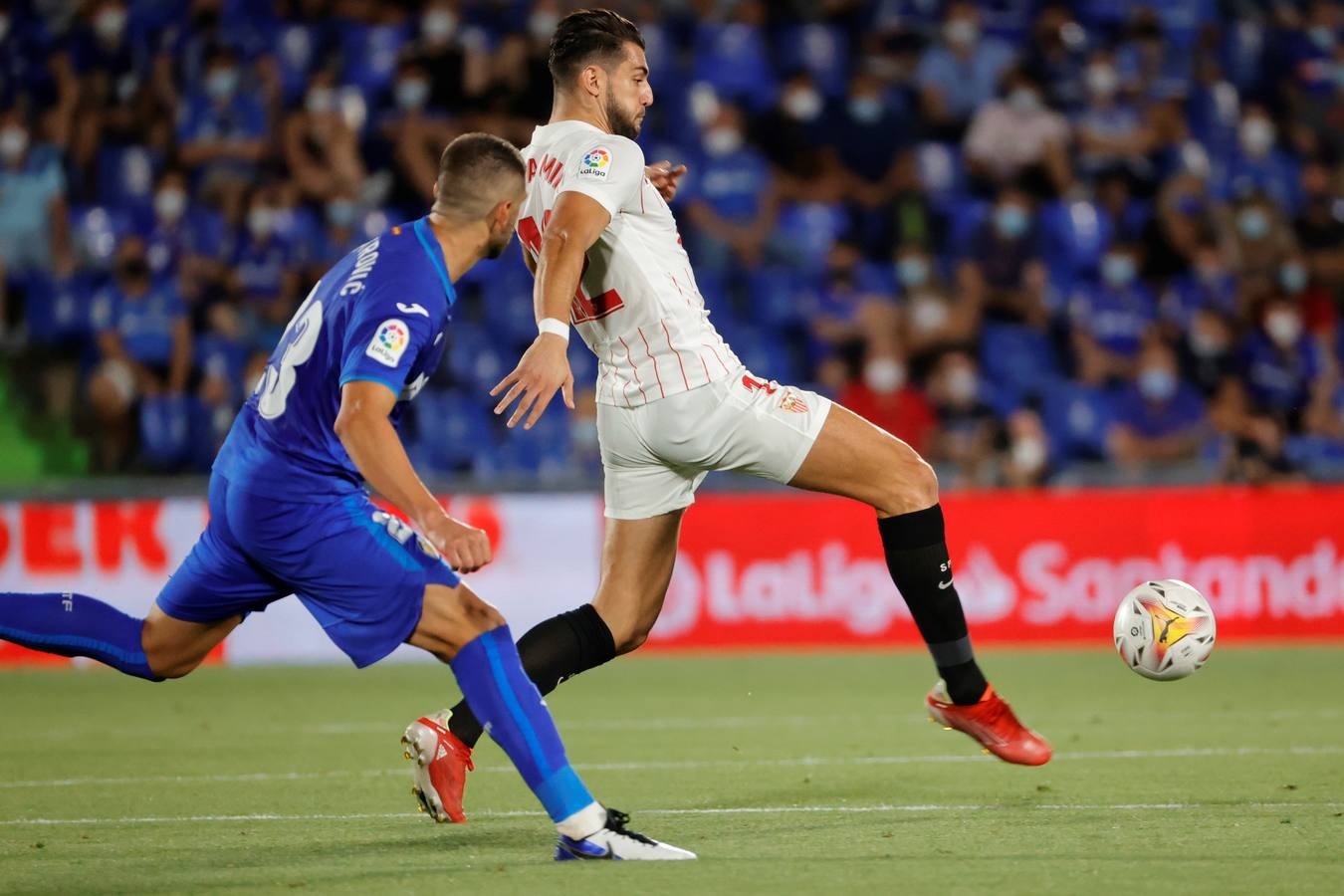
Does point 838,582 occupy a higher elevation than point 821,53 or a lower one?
lower

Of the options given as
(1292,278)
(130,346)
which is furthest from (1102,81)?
(130,346)

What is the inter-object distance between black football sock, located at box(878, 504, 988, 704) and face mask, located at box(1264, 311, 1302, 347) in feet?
31.0

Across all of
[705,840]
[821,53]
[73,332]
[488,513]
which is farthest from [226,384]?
[705,840]

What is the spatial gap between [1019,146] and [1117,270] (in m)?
1.54

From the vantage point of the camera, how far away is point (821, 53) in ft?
53.3

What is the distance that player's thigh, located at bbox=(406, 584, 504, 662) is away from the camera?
4809 mm

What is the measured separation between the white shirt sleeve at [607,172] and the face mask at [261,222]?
918 cm

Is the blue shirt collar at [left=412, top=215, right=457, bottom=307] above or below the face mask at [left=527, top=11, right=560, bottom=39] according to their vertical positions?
below

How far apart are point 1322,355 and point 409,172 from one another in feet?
24.7

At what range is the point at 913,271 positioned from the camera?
1458 cm

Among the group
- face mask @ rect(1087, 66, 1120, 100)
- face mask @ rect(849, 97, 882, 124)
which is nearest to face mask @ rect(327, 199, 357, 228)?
face mask @ rect(849, 97, 882, 124)

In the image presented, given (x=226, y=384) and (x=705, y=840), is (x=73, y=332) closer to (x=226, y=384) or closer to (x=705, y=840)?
(x=226, y=384)

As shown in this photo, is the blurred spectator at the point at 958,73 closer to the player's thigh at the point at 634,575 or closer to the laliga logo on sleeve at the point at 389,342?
the player's thigh at the point at 634,575

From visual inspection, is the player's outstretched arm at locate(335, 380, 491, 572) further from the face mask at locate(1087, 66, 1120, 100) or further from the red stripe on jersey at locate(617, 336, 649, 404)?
the face mask at locate(1087, 66, 1120, 100)
